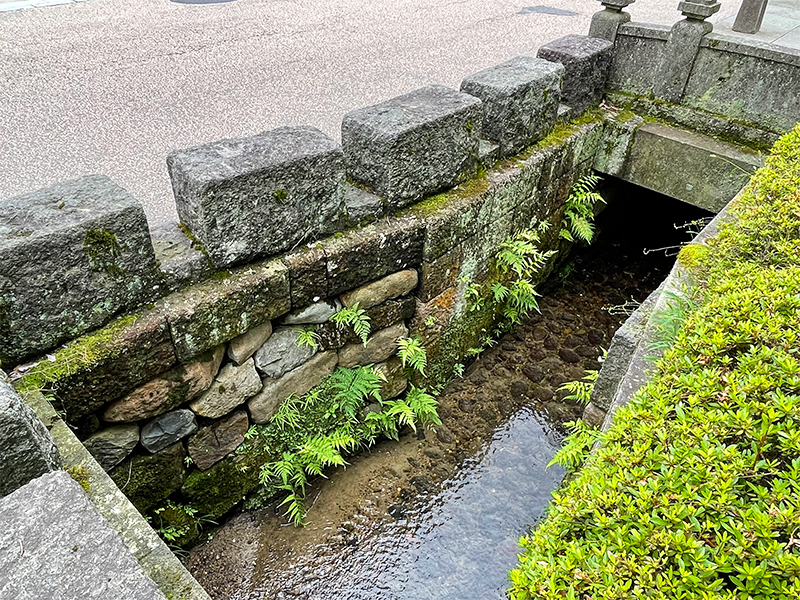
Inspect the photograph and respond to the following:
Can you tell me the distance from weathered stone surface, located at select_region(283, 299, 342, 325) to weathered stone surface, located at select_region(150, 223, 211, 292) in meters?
0.57

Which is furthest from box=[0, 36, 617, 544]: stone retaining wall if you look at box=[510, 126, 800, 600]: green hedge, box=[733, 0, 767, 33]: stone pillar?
box=[733, 0, 767, 33]: stone pillar

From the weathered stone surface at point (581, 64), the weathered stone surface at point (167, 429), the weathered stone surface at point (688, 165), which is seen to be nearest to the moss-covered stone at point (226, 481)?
the weathered stone surface at point (167, 429)

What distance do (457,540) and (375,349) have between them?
4.17ft

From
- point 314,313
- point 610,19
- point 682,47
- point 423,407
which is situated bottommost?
point 423,407

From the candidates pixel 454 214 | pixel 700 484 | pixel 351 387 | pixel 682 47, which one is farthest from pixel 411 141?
pixel 682 47

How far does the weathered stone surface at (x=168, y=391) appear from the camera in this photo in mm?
2713

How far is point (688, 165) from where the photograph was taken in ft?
16.1

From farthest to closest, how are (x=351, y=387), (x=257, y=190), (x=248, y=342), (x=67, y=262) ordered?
(x=351, y=387)
(x=248, y=342)
(x=257, y=190)
(x=67, y=262)

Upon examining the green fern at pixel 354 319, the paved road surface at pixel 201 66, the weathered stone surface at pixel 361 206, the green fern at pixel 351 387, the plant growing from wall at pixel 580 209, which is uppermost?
the weathered stone surface at pixel 361 206

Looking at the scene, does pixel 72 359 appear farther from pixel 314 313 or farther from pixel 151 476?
pixel 314 313

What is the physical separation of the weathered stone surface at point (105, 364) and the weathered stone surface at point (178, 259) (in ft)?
0.58

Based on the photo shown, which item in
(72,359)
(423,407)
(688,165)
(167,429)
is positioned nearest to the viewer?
(72,359)

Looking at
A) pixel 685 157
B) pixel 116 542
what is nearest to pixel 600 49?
pixel 685 157

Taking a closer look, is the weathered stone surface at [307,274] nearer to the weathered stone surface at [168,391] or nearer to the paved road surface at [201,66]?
the weathered stone surface at [168,391]
